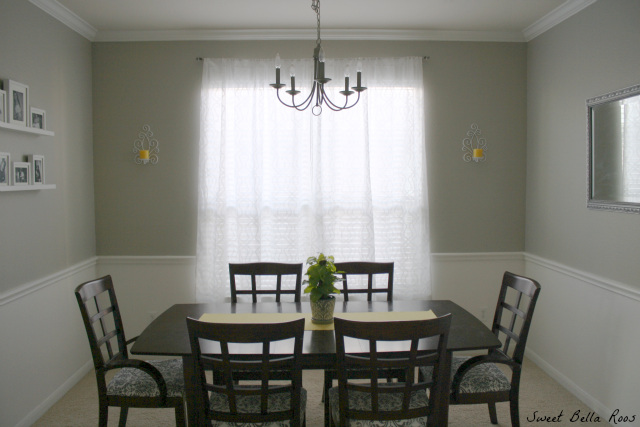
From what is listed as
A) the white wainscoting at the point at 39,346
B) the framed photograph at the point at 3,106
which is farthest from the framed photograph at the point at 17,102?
the white wainscoting at the point at 39,346

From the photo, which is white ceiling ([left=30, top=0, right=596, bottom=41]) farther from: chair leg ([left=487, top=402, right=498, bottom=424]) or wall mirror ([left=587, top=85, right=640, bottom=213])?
chair leg ([left=487, top=402, right=498, bottom=424])

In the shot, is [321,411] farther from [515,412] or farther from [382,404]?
[515,412]

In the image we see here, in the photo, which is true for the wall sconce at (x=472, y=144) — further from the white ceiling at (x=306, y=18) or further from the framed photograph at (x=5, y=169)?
the framed photograph at (x=5, y=169)

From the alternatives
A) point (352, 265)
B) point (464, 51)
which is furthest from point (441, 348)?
point (464, 51)

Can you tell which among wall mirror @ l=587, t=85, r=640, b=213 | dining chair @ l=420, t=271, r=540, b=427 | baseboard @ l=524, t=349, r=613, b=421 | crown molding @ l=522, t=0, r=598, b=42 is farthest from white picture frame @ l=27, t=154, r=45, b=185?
baseboard @ l=524, t=349, r=613, b=421

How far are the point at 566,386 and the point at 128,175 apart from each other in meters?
3.90

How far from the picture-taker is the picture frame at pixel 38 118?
9.61 ft

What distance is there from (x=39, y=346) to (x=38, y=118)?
1.56 meters

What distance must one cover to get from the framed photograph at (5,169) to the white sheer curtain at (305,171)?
4.50 feet

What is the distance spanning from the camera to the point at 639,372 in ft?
8.52

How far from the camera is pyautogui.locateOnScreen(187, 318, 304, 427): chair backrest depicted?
1.80m

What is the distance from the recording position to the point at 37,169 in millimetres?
2965

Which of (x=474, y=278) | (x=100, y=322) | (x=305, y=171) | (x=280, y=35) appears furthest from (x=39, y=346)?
(x=474, y=278)

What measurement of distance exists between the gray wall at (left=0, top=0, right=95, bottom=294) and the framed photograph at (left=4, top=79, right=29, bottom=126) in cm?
7
